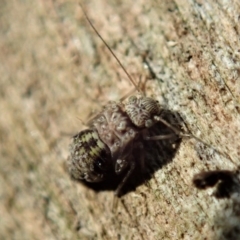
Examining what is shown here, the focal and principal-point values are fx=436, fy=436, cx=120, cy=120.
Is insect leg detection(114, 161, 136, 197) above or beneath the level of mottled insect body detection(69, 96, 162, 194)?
beneath

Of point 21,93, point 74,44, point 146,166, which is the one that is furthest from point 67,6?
point 146,166

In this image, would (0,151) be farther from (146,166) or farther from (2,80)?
(146,166)

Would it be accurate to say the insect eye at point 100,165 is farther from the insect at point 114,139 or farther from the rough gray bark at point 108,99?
the rough gray bark at point 108,99

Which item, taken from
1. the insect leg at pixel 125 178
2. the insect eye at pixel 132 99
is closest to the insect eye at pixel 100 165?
the insect leg at pixel 125 178

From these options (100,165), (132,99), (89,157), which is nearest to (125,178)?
(100,165)

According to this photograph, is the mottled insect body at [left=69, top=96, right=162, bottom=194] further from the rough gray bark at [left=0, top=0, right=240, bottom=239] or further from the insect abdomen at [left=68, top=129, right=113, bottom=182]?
the rough gray bark at [left=0, top=0, right=240, bottom=239]

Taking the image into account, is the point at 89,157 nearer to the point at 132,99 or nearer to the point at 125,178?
the point at 125,178

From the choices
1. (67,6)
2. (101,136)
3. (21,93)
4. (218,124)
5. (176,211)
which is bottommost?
(176,211)

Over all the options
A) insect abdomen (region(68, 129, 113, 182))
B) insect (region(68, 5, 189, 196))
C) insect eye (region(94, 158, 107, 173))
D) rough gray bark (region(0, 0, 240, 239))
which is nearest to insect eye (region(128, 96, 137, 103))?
insect (region(68, 5, 189, 196))

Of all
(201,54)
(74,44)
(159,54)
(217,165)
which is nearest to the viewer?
(217,165)
